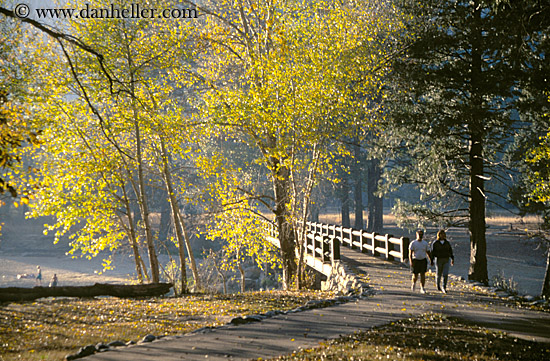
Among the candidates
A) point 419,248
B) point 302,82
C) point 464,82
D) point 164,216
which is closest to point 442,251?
point 419,248

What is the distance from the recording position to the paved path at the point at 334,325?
23.6 feet

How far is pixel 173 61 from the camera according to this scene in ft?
54.0

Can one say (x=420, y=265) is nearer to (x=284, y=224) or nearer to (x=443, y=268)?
(x=443, y=268)

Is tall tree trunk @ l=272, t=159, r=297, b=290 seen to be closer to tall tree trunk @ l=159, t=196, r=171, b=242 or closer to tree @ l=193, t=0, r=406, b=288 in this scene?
tree @ l=193, t=0, r=406, b=288

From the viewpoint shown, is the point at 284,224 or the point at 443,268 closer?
the point at 443,268

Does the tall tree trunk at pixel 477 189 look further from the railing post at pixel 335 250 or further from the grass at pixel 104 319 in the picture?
the grass at pixel 104 319

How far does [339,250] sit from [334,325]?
973cm

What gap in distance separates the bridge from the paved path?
67.1 inches

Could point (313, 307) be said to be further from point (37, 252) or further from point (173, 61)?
point (37, 252)

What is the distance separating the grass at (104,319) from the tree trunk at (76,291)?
67 cm

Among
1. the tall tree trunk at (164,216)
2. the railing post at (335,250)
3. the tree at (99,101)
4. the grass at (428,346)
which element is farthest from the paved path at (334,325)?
the tall tree trunk at (164,216)

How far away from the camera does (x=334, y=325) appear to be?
9.15 m

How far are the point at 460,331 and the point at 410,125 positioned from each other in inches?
384

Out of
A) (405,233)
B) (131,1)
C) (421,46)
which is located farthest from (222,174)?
(405,233)
